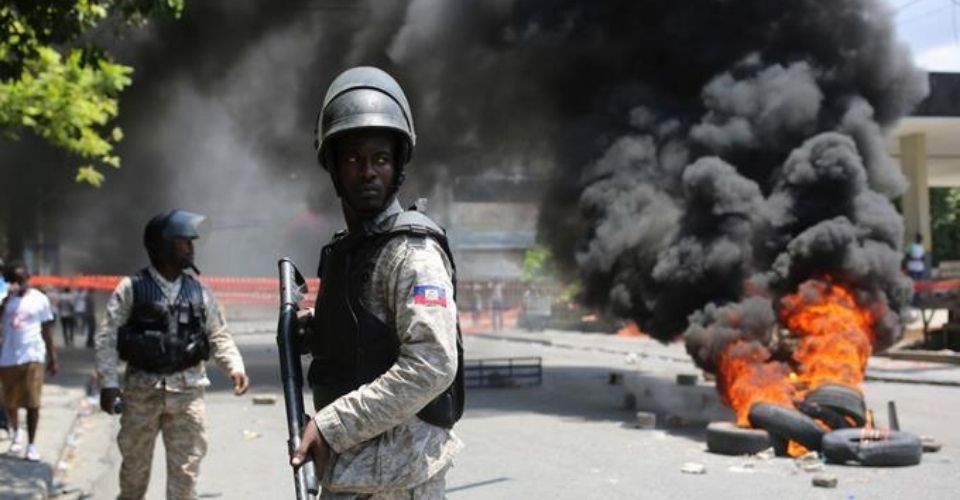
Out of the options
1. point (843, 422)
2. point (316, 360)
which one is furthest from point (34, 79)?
point (316, 360)

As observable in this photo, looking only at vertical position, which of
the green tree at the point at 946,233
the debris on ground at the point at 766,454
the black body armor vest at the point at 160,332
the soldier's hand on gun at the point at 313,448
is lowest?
the debris on ground at the point at 766,454

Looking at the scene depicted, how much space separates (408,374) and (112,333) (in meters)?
3.18

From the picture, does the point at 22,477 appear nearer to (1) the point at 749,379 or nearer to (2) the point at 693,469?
(2) the point at 693,469

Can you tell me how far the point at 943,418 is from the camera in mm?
9492

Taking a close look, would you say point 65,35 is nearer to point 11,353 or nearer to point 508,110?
point 11,353

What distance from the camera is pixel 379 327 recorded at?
7.92ft

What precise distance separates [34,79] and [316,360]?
30.6ft

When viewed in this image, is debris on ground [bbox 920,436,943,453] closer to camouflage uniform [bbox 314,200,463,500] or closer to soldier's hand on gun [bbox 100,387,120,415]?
soldier's hand on gun [bbox 100,387,120,415]

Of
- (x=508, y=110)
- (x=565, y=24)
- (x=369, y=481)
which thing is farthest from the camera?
(x=508, y=110)

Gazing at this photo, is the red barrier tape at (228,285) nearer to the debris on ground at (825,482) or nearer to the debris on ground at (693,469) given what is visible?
the debris on ground at (693,469)

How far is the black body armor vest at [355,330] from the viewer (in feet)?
7.93

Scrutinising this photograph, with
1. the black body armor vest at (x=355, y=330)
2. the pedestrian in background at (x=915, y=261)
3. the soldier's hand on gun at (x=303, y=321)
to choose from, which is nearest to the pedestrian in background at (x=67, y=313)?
the pedestrian in background at (x=915, y=261)

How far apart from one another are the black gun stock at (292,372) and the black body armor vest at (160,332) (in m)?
2.38

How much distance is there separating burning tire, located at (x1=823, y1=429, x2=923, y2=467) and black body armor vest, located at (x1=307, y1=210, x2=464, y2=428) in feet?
17.0
